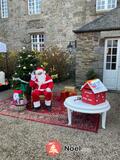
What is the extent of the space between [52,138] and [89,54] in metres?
4.75

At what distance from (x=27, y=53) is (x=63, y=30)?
6726 mm

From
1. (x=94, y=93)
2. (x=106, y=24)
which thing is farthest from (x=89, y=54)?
(x=94, y=93)

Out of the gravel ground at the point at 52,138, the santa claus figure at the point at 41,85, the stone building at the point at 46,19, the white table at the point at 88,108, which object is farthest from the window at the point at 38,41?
the white table at the point at 88,108

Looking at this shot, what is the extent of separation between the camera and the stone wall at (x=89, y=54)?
7105mm

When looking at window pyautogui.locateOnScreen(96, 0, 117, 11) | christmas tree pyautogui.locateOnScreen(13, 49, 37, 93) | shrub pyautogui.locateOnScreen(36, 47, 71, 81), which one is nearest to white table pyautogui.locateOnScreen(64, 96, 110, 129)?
christmas tree pyautogui.locateOnScreen(13, 49, 37, 93)

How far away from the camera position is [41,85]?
16.9 feet

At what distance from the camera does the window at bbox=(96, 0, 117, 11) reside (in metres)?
10.4

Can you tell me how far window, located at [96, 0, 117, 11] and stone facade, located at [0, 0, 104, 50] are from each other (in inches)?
12.2

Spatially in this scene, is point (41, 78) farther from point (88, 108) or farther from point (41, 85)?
point (88, 108)

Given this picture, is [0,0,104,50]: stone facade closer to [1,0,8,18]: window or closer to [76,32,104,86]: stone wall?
[1,0,8,18]: window

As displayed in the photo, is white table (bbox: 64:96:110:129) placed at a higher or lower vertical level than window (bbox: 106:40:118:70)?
lower

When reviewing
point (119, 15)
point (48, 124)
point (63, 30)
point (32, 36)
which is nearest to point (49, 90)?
point (48, 124)

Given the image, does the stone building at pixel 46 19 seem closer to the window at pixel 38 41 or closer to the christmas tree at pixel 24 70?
the window at pixel 38 41

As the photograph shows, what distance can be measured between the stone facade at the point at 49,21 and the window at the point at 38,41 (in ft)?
1.13
